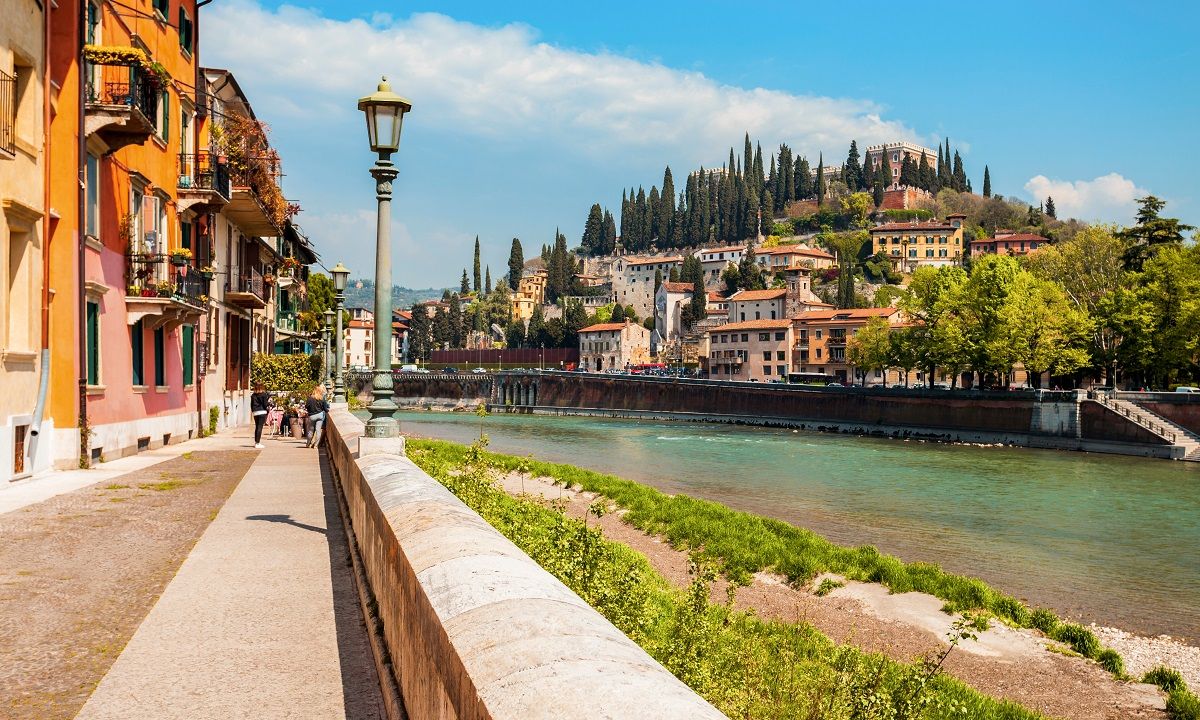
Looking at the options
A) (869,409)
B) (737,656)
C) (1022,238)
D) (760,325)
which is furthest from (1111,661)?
(1022,238)

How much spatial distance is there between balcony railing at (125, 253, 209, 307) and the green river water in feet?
55.3

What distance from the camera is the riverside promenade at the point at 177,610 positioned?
519cm

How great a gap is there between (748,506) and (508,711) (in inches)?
1041

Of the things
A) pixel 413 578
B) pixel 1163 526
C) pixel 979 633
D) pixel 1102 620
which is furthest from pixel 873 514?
pixel 413 578

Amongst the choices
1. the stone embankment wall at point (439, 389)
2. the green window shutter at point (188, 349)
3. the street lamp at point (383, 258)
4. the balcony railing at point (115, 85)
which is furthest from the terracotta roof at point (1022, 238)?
the street lamp at point (383, 258)

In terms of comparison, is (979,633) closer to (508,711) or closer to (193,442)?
(508,711)

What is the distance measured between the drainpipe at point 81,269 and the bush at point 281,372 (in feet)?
63.8

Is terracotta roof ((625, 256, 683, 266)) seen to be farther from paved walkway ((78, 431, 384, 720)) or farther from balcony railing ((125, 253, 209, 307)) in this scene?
paved walkway ((78, 431, 384, 720))

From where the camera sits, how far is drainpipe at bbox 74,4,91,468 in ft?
54.0

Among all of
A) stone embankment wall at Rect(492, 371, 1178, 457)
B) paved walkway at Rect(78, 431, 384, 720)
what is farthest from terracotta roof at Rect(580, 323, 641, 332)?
paved walkway at Rect(78, 431, 384, 720)

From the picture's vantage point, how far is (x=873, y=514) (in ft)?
88.3

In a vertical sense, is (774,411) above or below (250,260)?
below

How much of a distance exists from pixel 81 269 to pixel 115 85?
3.81 metres

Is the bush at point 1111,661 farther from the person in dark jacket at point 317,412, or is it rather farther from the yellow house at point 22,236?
the person in dark jacket at point 317,412
